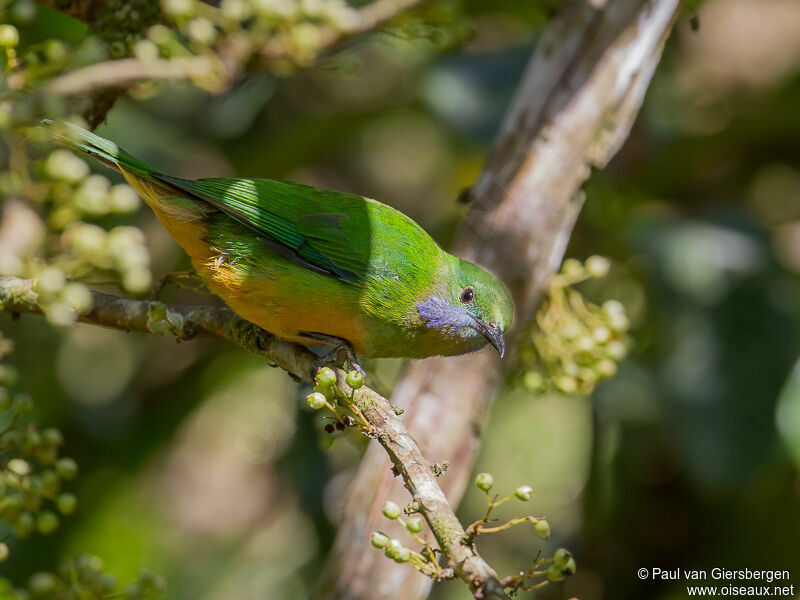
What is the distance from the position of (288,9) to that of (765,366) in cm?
237

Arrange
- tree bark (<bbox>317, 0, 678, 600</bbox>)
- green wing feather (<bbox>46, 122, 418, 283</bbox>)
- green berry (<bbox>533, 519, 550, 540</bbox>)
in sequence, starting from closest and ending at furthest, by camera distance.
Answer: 1. green berry (<bbox>533, 519, 550, 540</bbox>)
2. green wing feather (<bbox>46, 122, 418, 283</bbox>)
3. tree bark (<bbox>317, 0, 678, 600</bbox>)

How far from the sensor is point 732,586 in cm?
363

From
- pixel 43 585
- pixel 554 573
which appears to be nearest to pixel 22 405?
pixel 43 585

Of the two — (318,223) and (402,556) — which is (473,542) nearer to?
(402,556)

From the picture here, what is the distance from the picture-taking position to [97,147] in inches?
94.5

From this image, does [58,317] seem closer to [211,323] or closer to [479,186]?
[211,323]

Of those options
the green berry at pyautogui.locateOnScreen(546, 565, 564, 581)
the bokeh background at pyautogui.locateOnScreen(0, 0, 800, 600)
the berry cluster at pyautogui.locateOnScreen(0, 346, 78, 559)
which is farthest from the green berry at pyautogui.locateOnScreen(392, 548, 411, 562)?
the bokeh background at pyautogui.locateOnScreen(0, 0, 800, 600)

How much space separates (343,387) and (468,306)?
3.21ft

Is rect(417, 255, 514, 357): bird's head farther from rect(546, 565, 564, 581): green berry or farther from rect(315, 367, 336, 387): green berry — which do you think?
rect(546, 565, 564, 581): green berry

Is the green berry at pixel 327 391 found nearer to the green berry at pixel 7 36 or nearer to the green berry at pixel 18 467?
the green berry at pixel 18 467

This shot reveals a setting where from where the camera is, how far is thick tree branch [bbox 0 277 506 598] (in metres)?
1.43

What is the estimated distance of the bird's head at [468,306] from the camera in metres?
2.95

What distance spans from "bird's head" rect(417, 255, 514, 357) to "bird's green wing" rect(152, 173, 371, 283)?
31 cm

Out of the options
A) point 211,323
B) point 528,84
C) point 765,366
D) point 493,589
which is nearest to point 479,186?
point 528,84
